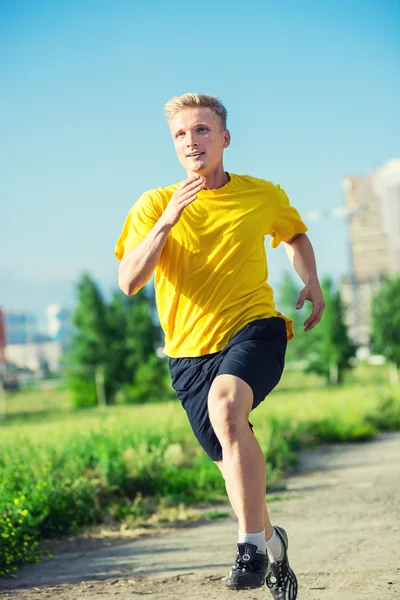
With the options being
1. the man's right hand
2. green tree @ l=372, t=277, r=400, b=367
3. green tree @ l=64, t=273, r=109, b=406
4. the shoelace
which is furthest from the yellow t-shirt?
green tree @ l=64, t=273, r=109, b=406

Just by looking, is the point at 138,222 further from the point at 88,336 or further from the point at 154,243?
the point at 88,336

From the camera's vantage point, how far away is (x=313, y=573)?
5098 mm

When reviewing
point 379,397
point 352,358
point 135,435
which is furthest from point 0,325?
point 135,435

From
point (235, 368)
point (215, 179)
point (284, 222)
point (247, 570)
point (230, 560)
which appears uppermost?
point (215, 179)

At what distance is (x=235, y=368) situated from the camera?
13.0ft

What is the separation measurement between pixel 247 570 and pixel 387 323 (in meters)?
39.9

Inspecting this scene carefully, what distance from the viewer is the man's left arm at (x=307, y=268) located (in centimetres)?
464

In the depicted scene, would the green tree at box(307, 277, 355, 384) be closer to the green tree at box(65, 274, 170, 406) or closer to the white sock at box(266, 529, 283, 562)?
the green tree at box(65, 274, 170, 406)

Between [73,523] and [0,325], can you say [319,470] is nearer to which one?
[73,523]

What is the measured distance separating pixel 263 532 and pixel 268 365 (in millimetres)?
679

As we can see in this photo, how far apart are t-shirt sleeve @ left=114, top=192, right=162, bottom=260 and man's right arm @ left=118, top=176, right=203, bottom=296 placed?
0.14 meters

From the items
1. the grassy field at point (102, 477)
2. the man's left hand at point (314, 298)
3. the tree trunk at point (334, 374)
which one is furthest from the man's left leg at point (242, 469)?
the tree trunk at point (334, 374)

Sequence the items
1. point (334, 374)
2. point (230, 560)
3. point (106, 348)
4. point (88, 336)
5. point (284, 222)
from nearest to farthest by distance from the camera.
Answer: point (284, 222) < point (230, 560) < point (334, 374) < point (106, 348) < point (88, 336)

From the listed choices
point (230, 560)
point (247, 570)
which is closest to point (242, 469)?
point (247, 570)
